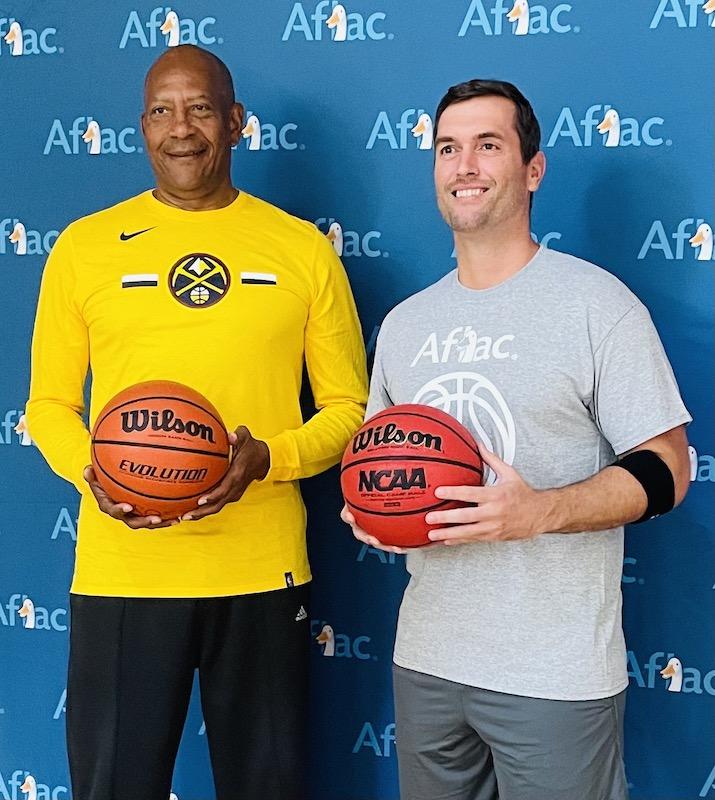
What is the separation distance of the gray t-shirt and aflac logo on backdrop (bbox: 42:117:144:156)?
42.5 inches

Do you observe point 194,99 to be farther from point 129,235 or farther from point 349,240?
point 349,240

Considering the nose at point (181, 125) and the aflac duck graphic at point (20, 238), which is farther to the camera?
the aflac duck graphic at point (20, 238)

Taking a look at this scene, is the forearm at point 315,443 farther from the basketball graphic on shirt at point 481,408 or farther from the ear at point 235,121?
the ear at point 235,121

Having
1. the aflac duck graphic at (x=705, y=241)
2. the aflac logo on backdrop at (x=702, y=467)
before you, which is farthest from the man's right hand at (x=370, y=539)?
the aflac duck graphic at (x=705, y=241)

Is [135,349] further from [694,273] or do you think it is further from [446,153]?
[694,273]

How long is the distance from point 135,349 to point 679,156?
114cm

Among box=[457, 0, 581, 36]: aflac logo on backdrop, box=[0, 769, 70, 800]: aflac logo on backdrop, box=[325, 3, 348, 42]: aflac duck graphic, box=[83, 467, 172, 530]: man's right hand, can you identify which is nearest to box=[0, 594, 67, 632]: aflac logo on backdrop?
box=[0, 769, 70, 800]: aflac logo on backdrop

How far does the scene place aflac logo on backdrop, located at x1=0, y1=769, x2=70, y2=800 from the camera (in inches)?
95.4

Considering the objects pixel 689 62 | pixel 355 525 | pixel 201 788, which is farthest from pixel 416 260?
pixel 201 788

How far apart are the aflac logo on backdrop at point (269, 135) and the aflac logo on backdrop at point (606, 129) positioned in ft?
1.85

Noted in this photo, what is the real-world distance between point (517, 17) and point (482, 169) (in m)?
0.65

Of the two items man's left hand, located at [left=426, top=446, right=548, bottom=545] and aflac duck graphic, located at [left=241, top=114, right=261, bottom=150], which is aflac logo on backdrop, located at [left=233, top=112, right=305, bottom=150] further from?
man's left hand, located at [left=426, top=446, right=548, bottom=545]

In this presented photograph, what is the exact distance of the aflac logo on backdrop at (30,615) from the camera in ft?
7.87

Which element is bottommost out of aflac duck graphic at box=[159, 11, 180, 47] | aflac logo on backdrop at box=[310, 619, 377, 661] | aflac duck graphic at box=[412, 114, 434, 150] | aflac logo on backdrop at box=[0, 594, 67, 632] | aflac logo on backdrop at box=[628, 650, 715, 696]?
aflac logo on backdrop at box=[628, 650, 715, 696]
